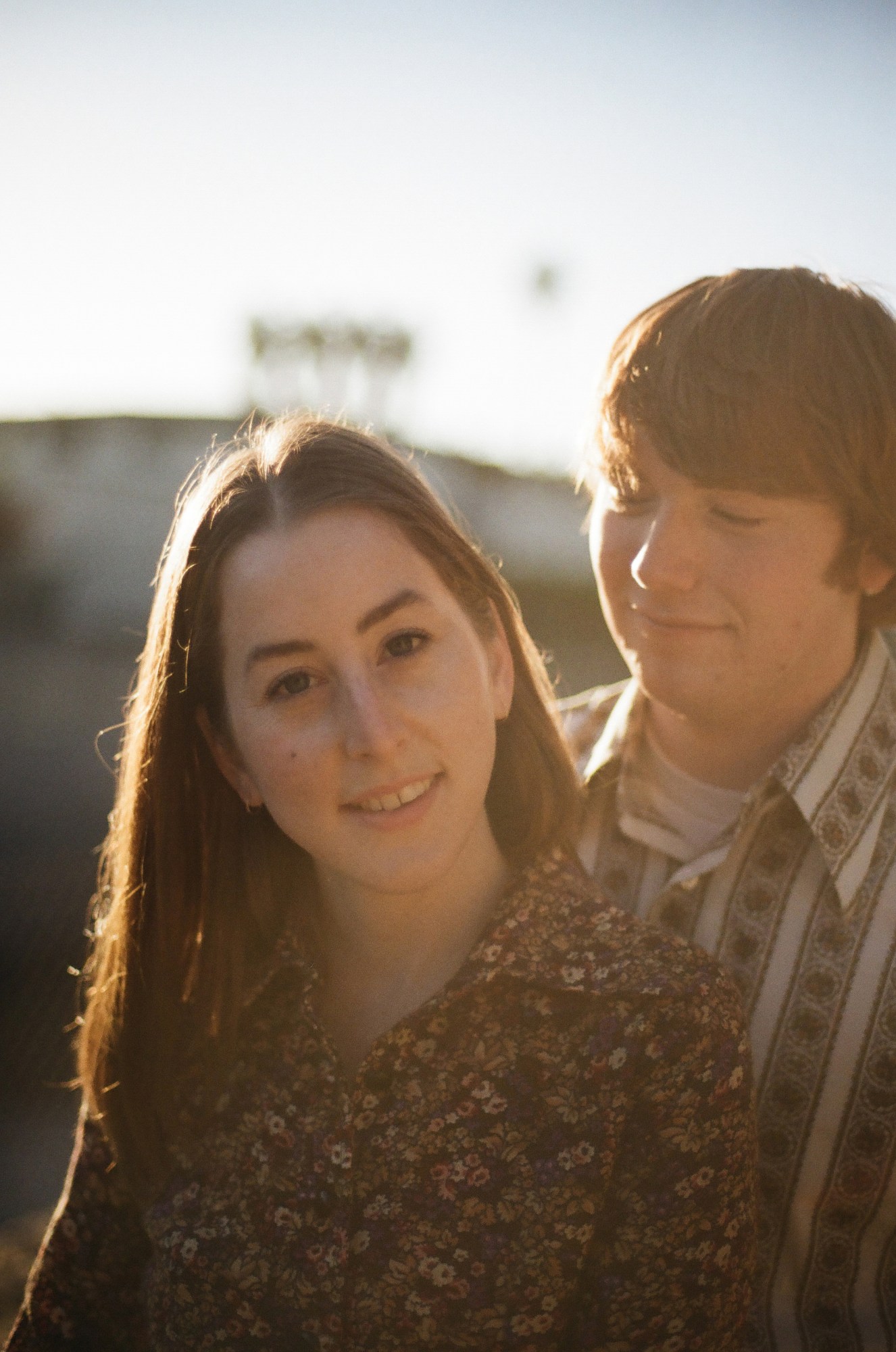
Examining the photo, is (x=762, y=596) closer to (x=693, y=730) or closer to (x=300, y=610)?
(x=693, y=730)

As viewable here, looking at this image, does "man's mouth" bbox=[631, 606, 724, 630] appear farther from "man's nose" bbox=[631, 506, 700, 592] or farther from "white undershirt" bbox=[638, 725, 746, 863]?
"white undershirt" bbox=[638, 725, 746, 863]

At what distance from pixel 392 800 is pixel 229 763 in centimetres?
40

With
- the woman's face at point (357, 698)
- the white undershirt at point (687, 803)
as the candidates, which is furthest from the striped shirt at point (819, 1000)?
the woman's face at point (357, 698)

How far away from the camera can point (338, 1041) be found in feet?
6.71

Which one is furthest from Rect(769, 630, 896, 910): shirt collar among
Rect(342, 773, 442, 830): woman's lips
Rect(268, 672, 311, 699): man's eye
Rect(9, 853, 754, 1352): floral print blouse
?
Rect(268, 672, 311, 699): man's eye

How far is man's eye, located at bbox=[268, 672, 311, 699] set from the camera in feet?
6.16

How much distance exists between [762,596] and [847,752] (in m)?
0.40

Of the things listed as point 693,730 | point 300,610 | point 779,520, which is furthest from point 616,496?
point 300,610

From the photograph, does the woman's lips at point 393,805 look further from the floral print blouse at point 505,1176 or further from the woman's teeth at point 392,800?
the floral print blouse at point 505,1176

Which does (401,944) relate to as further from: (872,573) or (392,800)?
(872,573)

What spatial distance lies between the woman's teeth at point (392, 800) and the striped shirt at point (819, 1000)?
32.7 inches

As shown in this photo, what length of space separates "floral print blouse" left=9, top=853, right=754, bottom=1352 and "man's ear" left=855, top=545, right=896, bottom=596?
1.05 m

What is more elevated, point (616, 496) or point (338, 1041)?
point (616, 496)

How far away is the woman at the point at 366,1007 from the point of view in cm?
172
